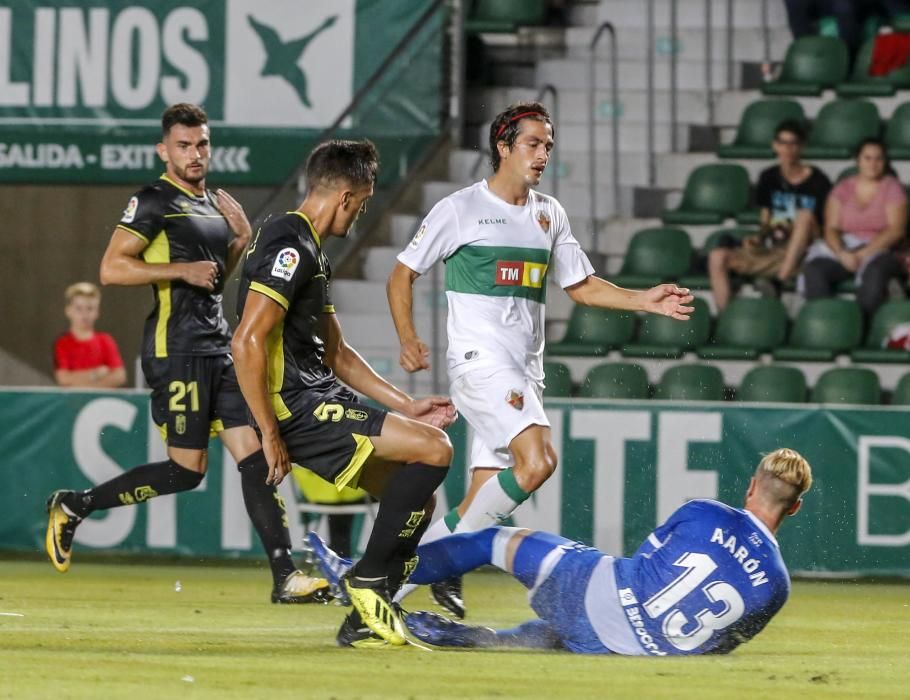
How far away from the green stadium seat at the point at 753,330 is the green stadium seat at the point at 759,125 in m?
1.85

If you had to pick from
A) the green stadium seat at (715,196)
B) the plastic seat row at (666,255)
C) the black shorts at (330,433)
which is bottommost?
the black shorts at (330,433)

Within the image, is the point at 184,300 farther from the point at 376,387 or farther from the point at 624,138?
the point at 624,138

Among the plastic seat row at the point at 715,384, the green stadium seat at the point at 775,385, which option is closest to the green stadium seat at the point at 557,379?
the plastic seat row at the point at 715,384

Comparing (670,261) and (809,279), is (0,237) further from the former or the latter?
(809,279)

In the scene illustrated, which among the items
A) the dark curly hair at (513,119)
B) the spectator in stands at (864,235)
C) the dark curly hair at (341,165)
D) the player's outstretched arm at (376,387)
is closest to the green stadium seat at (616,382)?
the spectator in stands at (864,235)

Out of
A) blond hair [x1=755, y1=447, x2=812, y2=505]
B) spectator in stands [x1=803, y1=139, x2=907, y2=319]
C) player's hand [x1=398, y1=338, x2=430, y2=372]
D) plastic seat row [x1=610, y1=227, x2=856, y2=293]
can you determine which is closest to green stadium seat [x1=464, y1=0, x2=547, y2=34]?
plastic seat row [x1=610, y1=227, x2=856, y2=293]

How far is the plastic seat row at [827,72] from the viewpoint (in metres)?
14.7

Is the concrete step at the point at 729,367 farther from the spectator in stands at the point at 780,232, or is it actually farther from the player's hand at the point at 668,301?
the player's hand at the point at 668,301

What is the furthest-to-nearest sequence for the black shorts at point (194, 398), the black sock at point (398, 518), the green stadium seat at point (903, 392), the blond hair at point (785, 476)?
the green stadium seat at point (903, 392)
the black shorts at point (194, 398)
the black sock at point (398, 518)
the blond hair at point (785, 476)

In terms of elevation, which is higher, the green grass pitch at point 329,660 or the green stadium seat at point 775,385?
the green stadium seat at point 775,385

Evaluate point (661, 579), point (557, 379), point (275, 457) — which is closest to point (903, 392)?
point (557, 379)

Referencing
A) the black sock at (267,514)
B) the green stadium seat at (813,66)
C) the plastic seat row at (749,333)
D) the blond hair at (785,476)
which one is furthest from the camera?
the green stadium seat at (813,66)

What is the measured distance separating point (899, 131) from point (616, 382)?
3579 mm

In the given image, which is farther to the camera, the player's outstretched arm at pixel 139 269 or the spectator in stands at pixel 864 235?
the spectator in stands at pixel 864 235
